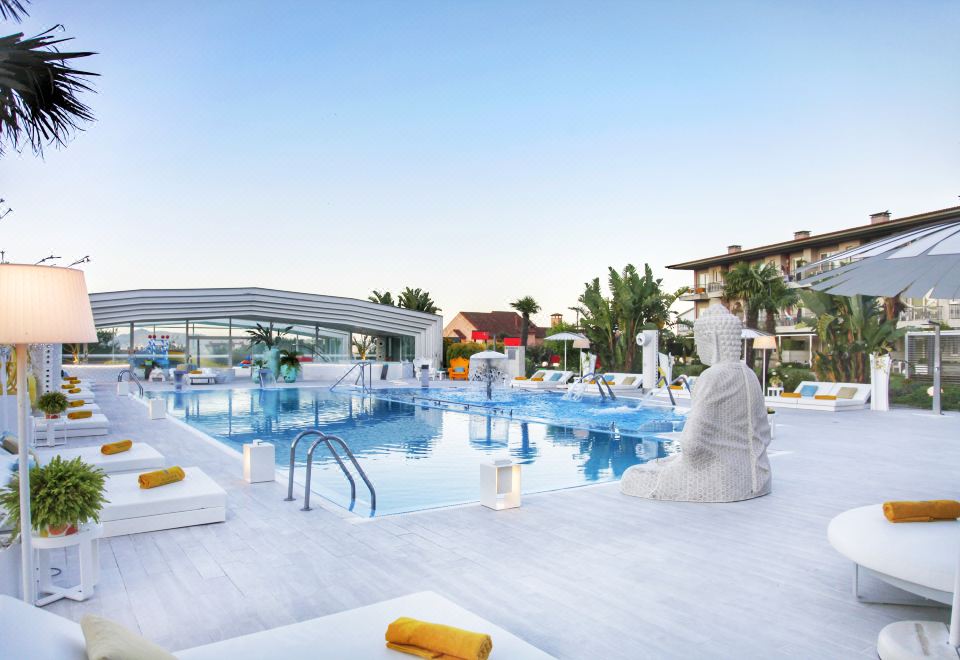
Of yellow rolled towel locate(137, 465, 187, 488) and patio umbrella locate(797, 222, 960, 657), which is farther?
yellow rolled towel locate(137, 465, 187, 488)

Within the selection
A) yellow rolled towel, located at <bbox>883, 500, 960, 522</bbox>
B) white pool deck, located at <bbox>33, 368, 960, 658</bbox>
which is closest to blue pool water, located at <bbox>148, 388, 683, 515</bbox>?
white pool deck, located at <bbox>33, 368, 960, 658</bbox>

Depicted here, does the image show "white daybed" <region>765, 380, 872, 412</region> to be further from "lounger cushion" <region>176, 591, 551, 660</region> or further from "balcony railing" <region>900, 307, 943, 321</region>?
"lounger cushion" <region>176, 591, 551, 660</region>

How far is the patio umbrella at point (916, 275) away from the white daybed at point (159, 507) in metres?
5.64

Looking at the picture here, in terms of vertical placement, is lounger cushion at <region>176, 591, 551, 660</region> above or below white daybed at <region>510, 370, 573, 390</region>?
above

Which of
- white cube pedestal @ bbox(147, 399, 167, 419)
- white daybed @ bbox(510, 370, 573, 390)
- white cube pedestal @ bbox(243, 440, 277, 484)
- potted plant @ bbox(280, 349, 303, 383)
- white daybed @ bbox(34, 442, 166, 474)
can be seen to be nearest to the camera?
white daybed @ bbox(34, 442, 166, 474)

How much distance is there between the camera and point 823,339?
24.1m

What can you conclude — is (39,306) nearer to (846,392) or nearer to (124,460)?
(124,460)

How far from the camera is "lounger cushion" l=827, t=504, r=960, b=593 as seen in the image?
380 cm

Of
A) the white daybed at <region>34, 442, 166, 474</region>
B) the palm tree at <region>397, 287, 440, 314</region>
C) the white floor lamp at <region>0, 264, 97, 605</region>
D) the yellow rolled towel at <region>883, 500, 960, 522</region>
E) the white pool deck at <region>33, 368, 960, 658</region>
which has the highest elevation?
the palm tree at <region>397, 287, 440, 314</region>

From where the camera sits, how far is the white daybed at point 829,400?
17.7 metres

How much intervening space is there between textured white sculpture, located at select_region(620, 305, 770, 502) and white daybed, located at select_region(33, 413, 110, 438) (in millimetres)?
10560

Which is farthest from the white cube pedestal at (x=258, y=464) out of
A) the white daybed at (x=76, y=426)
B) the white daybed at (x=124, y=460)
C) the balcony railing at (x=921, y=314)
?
the balcony railing at (x=921, y=314)

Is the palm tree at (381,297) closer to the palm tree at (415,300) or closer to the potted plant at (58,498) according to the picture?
the palm tree at (415,300)

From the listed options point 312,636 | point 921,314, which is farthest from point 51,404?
point 921,314
